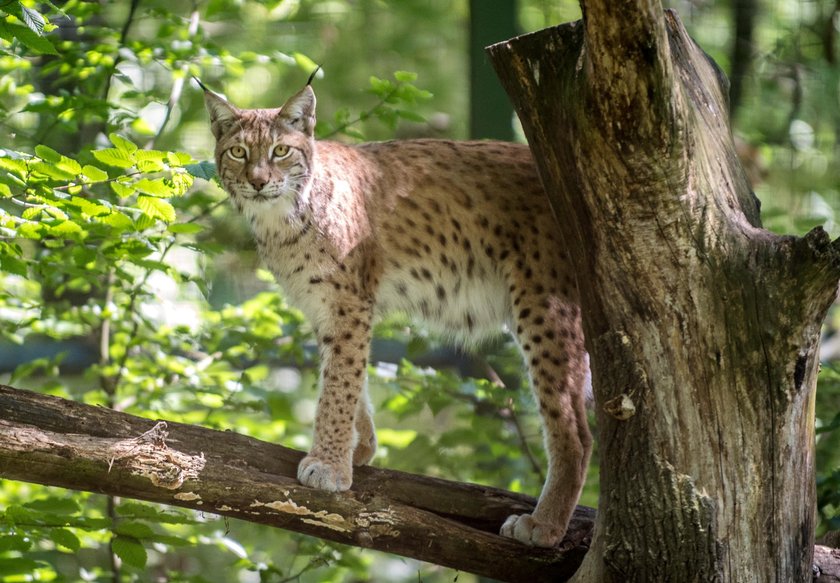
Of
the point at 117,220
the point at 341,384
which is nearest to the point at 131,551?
the point at 341,384

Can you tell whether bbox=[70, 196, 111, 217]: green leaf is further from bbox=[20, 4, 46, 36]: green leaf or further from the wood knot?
the wood knot

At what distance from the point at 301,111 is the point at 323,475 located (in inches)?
64.0

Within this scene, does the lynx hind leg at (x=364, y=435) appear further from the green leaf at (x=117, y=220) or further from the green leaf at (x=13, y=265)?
the green leaf at (x=13, y=265)

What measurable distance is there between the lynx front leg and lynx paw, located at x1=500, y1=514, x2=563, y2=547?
2.33 ft

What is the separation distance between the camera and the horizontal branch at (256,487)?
12.1ft

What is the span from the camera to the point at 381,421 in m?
9.88

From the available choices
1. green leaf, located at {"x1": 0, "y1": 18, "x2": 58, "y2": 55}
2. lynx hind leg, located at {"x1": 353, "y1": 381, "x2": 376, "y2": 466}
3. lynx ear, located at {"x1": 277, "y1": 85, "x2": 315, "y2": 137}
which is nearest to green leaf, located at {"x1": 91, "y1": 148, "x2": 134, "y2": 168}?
green leaf, located at {"x1": 0, "y1": 18, "x2": 58, "y2": 55}

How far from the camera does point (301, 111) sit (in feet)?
15.7

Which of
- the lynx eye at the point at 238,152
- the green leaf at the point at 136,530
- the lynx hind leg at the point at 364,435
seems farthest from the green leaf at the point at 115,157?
the lynx hind leg at the point at 364,435

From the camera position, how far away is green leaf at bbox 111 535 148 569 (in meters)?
4.01

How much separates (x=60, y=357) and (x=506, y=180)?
93.0 inches

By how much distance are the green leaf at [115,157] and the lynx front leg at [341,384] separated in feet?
4.43

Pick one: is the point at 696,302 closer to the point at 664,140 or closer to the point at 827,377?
the point at 664,140

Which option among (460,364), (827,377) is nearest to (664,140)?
(827,377)
